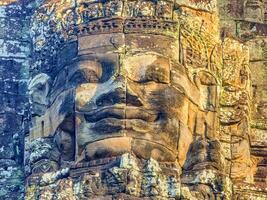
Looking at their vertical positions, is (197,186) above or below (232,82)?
below

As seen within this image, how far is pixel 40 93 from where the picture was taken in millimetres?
21344

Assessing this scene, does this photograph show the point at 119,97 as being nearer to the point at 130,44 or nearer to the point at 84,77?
the point at 84,77

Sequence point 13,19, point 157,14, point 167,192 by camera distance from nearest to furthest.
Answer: point 167,192, point 157,14, point 13,19

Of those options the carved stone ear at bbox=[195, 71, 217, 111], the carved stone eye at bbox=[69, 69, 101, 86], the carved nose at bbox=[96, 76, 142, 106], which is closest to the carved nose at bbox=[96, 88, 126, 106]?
the carved nose at bbox=[96, 76, 142, 106]

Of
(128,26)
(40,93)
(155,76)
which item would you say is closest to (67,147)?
(40,93)

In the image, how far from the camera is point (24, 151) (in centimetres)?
2141

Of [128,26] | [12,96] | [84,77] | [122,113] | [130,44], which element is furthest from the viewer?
[12,96]

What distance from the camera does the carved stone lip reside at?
20.4 m

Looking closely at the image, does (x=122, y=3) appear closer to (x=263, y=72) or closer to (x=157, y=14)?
(x=157, y=14)

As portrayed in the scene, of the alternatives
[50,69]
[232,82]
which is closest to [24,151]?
[50,69]

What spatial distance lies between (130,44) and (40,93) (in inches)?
45.5

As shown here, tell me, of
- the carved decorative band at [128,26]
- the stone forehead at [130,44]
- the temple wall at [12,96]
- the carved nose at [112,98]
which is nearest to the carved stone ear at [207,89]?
the stone forehead at [130,44]

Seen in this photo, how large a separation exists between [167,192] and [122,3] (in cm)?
242

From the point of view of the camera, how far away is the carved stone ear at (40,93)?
69.8ft
